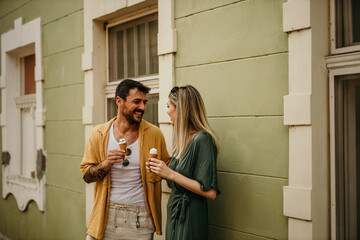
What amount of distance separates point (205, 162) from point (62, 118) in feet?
10.6

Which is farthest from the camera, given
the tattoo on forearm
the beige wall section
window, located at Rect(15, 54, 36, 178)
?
window, located at Rect(15, 54, 36, 178)

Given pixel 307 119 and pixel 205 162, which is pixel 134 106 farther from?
pixel 307 119

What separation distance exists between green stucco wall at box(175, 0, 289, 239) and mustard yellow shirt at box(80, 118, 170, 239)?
0.51 meters

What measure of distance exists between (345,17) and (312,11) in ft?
0.95

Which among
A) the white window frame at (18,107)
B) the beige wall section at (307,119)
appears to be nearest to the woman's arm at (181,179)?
the beige wall section at (307,119)

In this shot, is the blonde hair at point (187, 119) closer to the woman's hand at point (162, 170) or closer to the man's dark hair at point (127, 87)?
the woman's hand at point (162, 170)

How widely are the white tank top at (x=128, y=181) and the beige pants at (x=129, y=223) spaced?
0.06 metres

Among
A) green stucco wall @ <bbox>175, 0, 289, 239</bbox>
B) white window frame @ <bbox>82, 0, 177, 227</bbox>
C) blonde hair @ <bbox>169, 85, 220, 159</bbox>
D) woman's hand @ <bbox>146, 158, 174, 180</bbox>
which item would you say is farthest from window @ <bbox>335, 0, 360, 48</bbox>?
white window frame @ <bbox>82, 0, 177, 227</bbox>

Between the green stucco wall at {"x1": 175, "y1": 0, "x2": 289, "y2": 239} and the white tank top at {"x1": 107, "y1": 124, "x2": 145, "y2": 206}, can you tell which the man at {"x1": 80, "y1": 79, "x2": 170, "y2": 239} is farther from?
the green stucco wall at {"x1": 175, "y1": 0, "x2": 289, "y2": 239}

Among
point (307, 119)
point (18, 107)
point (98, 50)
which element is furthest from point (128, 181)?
point (18, 107)

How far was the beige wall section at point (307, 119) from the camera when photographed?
2447mm

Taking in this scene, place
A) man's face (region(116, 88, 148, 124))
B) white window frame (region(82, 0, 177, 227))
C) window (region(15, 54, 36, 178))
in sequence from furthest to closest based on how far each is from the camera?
window (region(15, 54, 36, 178))
white window frame (region(82, 0, 177, 227))
man's face (region(116, 88, 148, 124))

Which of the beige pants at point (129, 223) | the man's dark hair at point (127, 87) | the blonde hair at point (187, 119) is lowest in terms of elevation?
the beige pants at point (129, 223)

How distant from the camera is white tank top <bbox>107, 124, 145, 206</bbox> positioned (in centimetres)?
309
